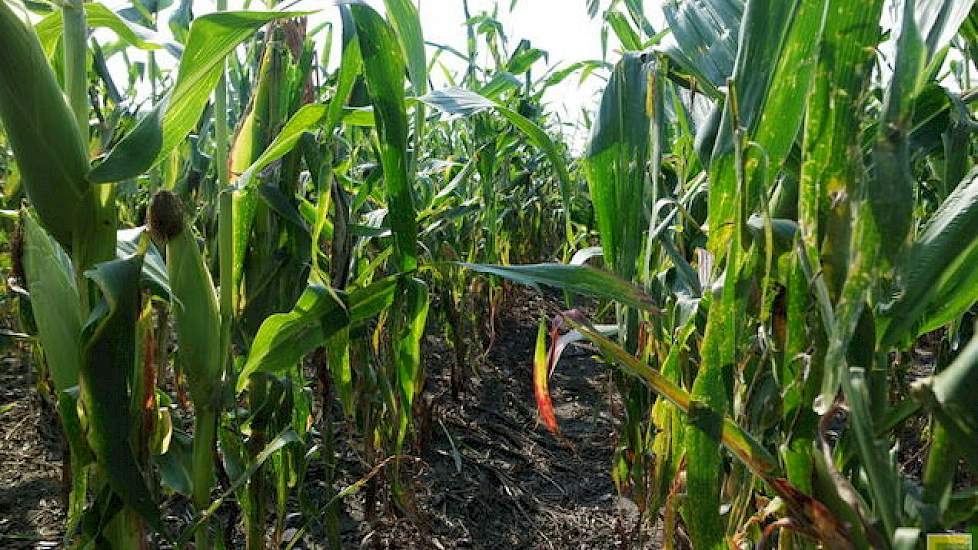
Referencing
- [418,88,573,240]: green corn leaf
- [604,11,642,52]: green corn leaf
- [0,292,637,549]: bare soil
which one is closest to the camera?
[418,88,573,240]: green corn leaf

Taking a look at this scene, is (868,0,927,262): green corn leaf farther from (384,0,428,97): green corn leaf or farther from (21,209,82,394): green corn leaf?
(21,209,82,394): green corn leaf

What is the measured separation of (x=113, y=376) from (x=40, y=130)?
0.25m

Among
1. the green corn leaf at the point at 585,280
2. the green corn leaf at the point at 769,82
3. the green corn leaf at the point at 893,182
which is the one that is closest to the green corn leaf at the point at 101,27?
the green corn leaf at the point at 585,280

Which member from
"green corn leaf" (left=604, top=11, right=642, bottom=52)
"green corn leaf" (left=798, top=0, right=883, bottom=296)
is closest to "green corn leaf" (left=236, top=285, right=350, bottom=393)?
"green corn leaf" (left=798, top=0, right=883, bottom=296)

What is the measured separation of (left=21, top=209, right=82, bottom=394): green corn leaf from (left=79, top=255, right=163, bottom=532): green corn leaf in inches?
2.7

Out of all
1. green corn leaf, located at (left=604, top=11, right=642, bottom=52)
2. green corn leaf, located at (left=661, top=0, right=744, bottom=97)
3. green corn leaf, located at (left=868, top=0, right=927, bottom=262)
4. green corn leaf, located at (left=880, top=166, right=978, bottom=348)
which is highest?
green corn leaf, located at (left=604, top=11, right=642, bottom=52)

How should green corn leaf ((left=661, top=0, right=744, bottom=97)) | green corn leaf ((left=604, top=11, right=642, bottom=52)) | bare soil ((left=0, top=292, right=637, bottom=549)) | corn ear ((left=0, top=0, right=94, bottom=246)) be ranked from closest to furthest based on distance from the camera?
corn ear ((left=0, top=0, right=94, bottom=246))
green corn leaf ((left=661, top=0, right=744, bottom=97))
green corn leaf ((left=604, top=11, right=642, bottom=52))
bare soil ((left=0, top=292, right=637, bottom=549))

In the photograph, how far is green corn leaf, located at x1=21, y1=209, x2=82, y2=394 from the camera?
0.77 m

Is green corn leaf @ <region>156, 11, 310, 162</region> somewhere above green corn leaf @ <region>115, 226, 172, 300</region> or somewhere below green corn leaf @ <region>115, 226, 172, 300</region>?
above

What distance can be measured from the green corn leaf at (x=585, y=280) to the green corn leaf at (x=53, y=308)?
1.55 feet

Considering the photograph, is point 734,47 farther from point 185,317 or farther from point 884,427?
point 185,317

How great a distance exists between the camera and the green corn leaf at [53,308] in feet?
2.52

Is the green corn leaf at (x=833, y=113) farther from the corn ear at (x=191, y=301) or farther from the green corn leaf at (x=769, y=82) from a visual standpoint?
the corn ear at (x=191, y=301)

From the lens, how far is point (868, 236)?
0.41 meters
